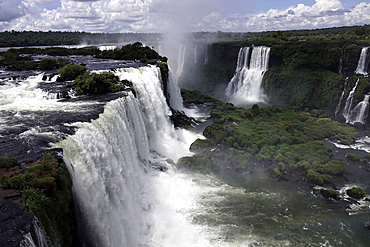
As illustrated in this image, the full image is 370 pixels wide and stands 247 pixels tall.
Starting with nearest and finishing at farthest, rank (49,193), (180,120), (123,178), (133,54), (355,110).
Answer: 1. (49,193)
2. (123,178)
3. (180,120)
4. (355,110)
5. (133,54)

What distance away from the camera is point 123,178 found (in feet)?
45.8

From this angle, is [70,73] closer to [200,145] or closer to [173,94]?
[200,145]

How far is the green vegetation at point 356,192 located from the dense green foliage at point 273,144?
165cm

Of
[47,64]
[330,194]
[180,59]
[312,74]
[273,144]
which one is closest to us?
[330,194]

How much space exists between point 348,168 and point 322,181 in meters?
4.07

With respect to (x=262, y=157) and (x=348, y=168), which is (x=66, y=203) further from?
(x=348, y=168)

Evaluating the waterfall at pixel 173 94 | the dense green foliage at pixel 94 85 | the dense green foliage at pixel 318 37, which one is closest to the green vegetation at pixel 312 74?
the dense green foliage at pixel 318 37

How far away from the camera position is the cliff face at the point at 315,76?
35859mm

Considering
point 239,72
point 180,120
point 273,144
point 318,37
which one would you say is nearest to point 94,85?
point 180,120

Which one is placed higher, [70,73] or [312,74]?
[70,73]

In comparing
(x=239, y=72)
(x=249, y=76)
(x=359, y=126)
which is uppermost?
→ (x=239, y=72)

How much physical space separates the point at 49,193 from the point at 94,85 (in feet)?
44.1

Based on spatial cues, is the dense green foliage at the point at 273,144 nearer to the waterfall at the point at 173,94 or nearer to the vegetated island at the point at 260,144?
the vegetated island at the point at 260,144

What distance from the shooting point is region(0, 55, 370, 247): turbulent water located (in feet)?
35.0
